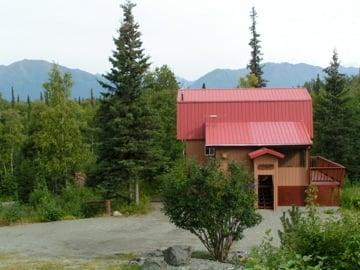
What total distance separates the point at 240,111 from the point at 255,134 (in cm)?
215

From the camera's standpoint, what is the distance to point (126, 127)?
2822cm

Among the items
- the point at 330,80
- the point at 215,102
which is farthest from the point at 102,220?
the point at 330,80

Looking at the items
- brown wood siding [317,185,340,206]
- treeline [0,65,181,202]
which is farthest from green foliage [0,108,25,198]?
brown wood siding [317,185,340,206]

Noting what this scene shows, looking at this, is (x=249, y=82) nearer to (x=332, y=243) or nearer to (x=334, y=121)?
(x=334, y=121)

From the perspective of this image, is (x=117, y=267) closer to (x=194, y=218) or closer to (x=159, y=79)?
(x=194, y=218)

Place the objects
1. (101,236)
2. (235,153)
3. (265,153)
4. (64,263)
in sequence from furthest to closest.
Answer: (235,153) → (265,153) → (101,236) → (64,263)

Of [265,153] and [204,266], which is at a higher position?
[265,153]

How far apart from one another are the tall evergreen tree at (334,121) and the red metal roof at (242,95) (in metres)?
3.44

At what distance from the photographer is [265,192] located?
29047 millimetres

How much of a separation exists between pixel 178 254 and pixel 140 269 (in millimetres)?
1003

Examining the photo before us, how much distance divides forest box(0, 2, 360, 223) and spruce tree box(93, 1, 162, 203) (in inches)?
2.0

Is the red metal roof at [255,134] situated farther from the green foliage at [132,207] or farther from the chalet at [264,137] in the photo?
the green foliage at [132,207]

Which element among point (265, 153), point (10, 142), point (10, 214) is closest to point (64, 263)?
point (10, 214)

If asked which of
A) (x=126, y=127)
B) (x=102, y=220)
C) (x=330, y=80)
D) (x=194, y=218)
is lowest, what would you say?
(x=102, y=220)
